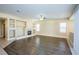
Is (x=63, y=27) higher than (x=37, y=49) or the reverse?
higher

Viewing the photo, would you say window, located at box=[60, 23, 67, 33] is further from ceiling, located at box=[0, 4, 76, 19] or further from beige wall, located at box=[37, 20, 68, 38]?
ceiling, located at box=[0, 4, 76, 19]

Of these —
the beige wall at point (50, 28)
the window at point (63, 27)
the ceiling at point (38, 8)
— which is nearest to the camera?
the ceiling at point (38, 8)

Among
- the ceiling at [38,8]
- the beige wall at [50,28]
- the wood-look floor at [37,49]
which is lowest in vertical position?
the wood-look floor at [37,49]

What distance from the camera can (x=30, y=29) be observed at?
34.6 ft

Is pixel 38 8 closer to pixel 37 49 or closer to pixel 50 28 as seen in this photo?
pixel 37 49

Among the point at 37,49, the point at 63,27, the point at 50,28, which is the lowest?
the point at 37,49

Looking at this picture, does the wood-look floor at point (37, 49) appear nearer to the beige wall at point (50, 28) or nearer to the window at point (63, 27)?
the window at point (63, 27)

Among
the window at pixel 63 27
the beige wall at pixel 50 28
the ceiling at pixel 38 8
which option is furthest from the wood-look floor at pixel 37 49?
the beige wall at pixel 50 28

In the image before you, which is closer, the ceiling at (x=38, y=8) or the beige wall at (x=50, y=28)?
the ceiling at (x=38, y=8)

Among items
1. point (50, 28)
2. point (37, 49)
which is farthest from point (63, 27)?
point (37, 49)

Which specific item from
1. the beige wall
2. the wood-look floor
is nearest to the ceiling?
the wood-look floor

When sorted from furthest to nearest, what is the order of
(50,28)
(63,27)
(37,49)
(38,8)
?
(50,28) < (63,27) < (37,49) < (38,8)
